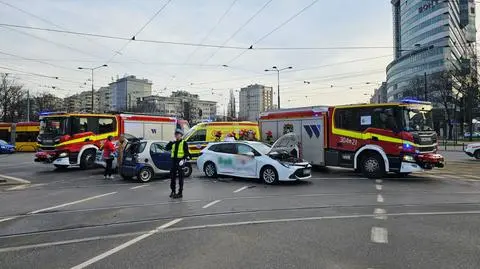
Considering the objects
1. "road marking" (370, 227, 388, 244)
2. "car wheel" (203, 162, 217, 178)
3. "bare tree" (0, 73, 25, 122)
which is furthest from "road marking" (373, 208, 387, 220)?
"bare tree" (0, 73, 25, 122)

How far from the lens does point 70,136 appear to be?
19531 mm

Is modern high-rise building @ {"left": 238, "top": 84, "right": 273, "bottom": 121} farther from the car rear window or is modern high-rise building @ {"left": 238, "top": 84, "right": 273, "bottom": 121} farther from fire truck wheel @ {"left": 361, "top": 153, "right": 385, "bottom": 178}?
fire truck wheel @ {"left": 361, "top": 153, "right": 385, "bottom": 178}

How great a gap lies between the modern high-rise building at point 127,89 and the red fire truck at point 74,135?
114 feet

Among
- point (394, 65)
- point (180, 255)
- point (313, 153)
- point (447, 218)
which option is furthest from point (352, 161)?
point (394, 65)

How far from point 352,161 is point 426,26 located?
100229 millimetres

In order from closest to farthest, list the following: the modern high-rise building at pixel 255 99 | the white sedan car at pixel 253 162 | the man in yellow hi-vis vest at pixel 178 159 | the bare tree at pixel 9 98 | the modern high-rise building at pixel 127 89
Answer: the man in yellow hi-vis vest at pixel 178 159, the white sedan car at pixel 253 162, the modern high-rise building at pixel 127 89, the bare tree at pixel 9 98, the modern high-rise building at pixel 255 99

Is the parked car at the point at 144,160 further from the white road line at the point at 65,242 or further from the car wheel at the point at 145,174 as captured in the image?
the white road line at the point at 65,242

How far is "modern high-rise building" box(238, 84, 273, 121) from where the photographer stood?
72.8 meters

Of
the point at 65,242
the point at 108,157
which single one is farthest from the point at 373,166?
the point at 65,242

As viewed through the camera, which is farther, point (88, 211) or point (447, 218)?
point (88, 211)

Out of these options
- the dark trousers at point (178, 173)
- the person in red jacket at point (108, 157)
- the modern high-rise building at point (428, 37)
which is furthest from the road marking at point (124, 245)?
the modern high-rise building at point (428, 37)

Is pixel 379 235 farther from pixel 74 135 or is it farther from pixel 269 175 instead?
pixel 74 135

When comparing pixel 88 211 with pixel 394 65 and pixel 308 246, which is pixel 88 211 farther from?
pixel 394 65

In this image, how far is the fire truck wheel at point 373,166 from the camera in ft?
50.5
